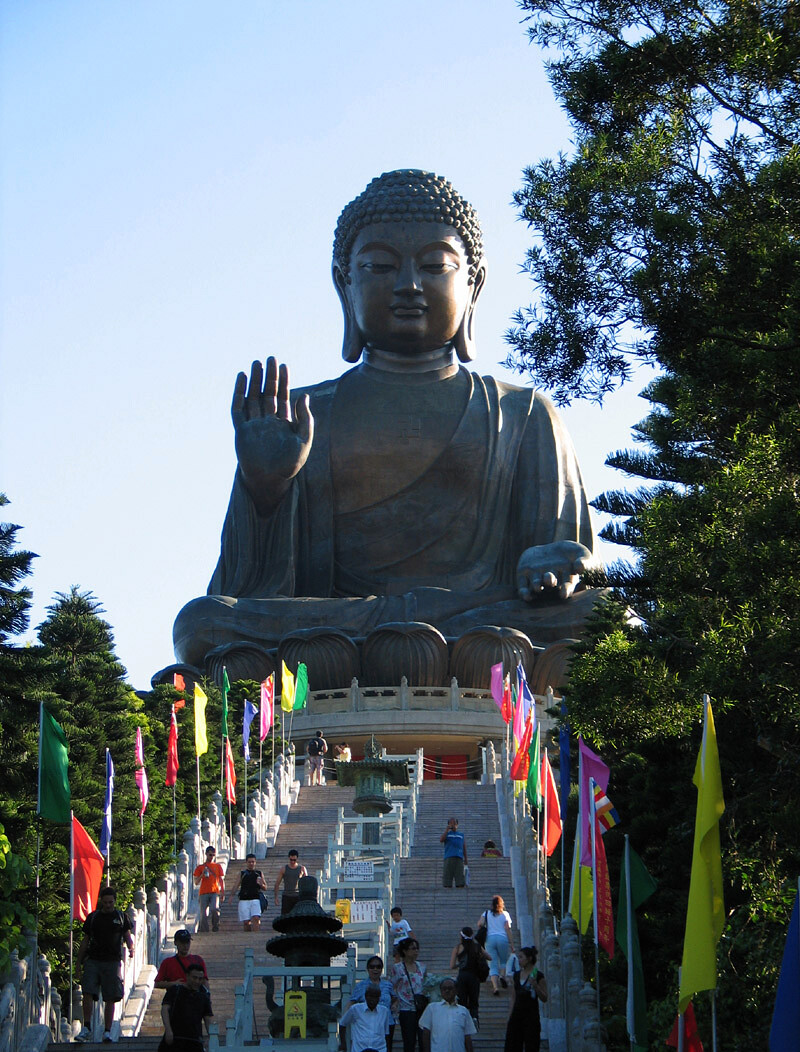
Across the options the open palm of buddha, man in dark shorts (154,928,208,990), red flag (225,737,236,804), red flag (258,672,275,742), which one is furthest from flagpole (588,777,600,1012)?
the open palm of buddha

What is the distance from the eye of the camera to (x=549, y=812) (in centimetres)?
1739

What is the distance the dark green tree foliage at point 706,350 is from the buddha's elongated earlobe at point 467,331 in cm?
2104

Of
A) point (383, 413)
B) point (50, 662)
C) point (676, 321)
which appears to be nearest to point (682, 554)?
point (676, 321)

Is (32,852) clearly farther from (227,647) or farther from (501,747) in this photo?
(227,647)

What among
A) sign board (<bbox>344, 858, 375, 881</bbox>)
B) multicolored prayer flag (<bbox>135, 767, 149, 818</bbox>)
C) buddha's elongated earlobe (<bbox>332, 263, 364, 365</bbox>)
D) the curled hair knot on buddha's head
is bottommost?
sign board (<bbox>344, 858, 375, 881</bbox>)

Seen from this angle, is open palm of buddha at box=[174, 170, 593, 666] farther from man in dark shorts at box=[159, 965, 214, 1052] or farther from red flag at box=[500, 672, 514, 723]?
man in dark shorts at box=[159, 965, 214, 1052]

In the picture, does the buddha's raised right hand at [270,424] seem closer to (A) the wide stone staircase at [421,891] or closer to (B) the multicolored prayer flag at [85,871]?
(A) the wide stone staircase at [421,891]

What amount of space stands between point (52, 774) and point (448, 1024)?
3708 mm

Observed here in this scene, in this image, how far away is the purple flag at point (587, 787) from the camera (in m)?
13.6

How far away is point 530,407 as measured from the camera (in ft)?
111

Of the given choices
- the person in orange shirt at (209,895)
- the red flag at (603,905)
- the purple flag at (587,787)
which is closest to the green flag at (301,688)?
A: the person in orange shirt at (209,895)

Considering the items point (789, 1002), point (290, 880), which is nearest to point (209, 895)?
point (290, 880)

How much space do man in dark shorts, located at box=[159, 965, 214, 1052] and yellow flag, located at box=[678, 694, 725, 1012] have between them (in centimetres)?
271

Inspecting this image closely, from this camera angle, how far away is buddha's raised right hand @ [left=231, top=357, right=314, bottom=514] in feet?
103
